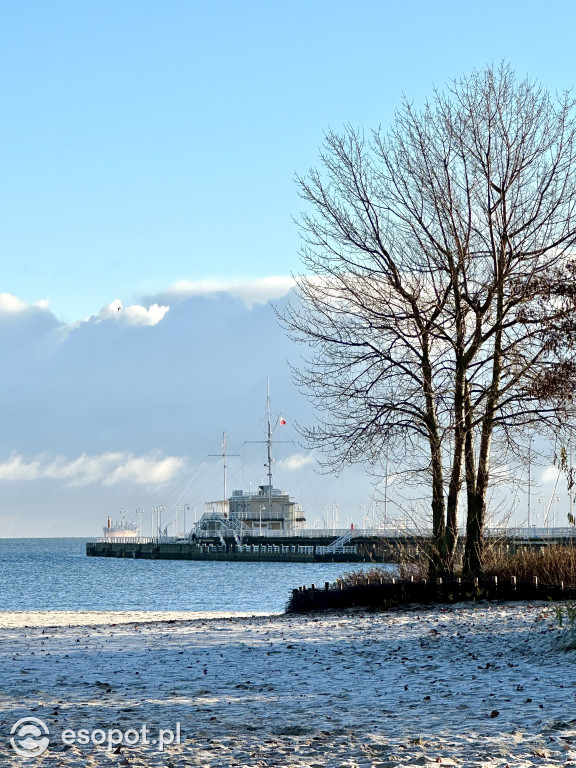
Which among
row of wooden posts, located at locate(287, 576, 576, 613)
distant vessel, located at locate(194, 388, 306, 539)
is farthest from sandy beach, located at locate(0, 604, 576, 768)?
distant vessel, located at locate(194, 388, 306, 539)

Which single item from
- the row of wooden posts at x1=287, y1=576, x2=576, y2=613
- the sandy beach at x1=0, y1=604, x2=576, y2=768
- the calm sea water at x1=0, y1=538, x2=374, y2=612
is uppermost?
the row of wooden posts at x1=287, y1=576, x2=576, y2=613

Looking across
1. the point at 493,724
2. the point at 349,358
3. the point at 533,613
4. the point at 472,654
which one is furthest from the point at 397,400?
the point at 493,724

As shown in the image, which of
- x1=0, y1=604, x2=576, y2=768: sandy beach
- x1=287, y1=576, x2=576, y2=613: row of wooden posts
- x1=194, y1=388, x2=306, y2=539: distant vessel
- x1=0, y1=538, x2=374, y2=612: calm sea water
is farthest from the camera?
x1=194, y1=388, x2=306, y2=539: distant vessel

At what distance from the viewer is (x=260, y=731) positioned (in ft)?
28.9

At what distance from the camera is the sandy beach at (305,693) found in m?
8.04

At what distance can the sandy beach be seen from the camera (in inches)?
316

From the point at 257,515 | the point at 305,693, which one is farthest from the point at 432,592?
the point at 257,515

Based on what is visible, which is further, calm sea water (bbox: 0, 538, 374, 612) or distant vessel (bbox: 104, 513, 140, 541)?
distant vessel (bbox: 104, 513, 140, 541)

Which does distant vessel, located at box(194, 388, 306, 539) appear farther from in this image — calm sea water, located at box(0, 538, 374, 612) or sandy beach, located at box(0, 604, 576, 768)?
sandy beach, located at box(0, 604, 576, 768)

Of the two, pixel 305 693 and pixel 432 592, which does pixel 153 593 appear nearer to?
pixel 432 592

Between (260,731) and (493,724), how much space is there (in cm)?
216

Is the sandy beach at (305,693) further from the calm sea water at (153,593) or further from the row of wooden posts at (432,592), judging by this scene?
the calm sea water at (153,593)

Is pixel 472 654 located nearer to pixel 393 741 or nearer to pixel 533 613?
pixel 533 613

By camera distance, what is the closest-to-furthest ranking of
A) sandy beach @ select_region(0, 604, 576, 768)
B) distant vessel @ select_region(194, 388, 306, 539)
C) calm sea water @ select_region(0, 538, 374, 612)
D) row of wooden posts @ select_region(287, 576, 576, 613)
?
sandy beach @ select_region(0, 604, 576, 768) → row of wooden posts @ select_region(287, 576, 576, 613) → calm sea water @ select_region(0, 538, 374, 612) → distant vessel @ select_region(194, 388, 306, 539)
